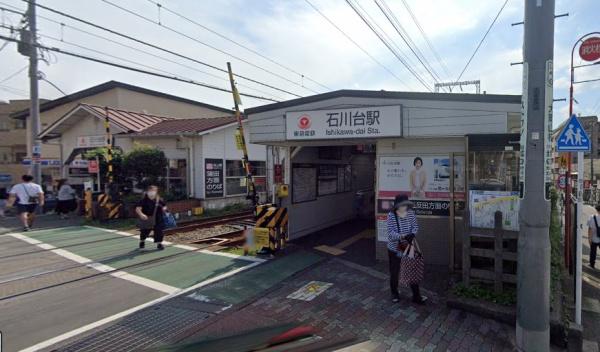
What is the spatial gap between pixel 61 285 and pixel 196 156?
9.95 metres

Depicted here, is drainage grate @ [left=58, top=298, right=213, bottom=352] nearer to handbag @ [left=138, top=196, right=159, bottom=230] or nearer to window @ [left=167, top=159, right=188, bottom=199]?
handbag @ [left=138, top=196, right=159, bottom=230]

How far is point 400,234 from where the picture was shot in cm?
536

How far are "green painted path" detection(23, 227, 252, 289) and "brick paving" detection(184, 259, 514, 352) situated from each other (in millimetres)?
1805

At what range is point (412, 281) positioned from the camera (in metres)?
5.32

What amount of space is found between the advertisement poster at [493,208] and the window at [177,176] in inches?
494

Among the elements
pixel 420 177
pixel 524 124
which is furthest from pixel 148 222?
pixel 524 124

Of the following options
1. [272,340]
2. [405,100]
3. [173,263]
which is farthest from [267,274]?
[272,340]

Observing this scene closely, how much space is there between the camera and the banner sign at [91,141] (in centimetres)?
1795

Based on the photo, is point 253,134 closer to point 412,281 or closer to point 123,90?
point 412,281

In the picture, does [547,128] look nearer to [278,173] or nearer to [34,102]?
[278,173]

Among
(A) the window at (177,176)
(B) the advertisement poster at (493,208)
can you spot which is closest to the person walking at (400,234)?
(B) the advertisement poster at (493,208)

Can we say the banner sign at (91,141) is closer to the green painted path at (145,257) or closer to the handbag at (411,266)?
the green painted path at (145,257)

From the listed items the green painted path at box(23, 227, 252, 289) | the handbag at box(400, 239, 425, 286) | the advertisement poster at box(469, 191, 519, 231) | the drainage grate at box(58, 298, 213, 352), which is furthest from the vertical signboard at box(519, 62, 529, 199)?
the green painted path at box(23, 227, 252, 289)

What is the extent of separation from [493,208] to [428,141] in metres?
1.81
